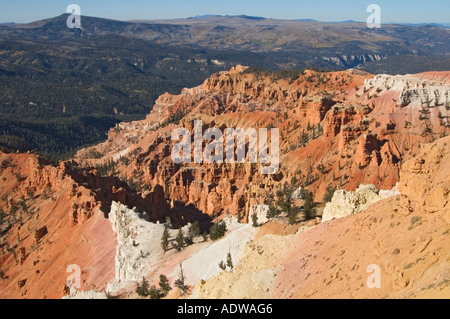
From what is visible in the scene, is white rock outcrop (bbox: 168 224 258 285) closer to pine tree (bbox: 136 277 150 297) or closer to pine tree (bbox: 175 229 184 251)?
pine tree (bbox: 175 229 184 251)

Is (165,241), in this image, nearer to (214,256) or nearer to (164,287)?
(214,256)

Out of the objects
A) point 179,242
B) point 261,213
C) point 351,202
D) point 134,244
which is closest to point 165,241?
point 179,242

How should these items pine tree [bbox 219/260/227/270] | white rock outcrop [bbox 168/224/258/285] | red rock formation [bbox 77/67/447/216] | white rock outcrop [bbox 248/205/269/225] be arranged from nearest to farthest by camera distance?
pine tree [bbox 219/260/227/270] < white rock outcrop [bbox 168/224/258/285] < white rock outcrop [bbox 248/205/269/225] < red rock formation [bbox 77/67/447/216]

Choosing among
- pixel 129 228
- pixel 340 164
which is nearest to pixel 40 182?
pixel 129 228

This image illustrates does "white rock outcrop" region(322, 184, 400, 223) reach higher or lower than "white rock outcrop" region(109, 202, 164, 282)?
higher

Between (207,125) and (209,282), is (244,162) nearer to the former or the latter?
(207,125)

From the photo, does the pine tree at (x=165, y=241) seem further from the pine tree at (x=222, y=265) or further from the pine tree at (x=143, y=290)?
the pine tree at (x=222, y=265)

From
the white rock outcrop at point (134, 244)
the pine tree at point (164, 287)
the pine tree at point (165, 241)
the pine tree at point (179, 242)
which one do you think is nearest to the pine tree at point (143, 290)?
the pine tree at point (164, 287)

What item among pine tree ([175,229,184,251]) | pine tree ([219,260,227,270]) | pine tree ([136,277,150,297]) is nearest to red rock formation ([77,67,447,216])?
pine tree ([175,229,184,251])

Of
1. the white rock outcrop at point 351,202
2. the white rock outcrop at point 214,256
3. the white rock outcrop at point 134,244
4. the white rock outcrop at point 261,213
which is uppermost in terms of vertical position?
the white rock outcrop at point 351,202

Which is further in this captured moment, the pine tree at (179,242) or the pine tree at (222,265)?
the pine tree at (179,242)
